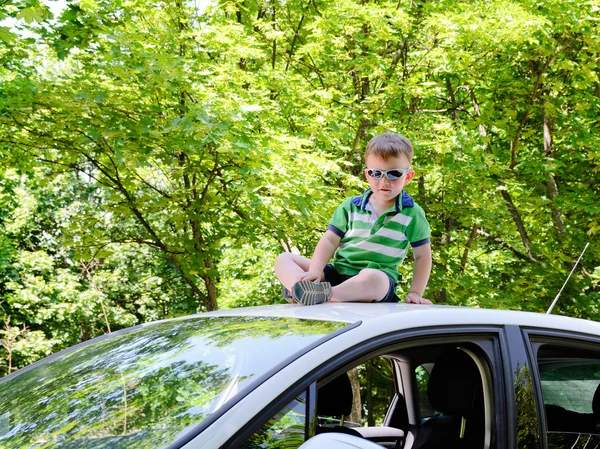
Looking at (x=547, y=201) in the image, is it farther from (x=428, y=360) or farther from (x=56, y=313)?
(x=56, y=313)

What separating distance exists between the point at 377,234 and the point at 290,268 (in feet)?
1.52

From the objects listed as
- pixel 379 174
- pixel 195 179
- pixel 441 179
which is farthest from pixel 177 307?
pixel 379 174

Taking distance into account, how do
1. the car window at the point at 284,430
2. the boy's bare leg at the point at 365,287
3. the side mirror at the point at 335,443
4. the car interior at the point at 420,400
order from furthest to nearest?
the boy's bare leg at the point at 365,287, the car interior at the point at 420,400, the car window at the point at 284,430, the side mirror at the point at 335,443

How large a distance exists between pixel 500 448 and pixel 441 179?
8.87 m

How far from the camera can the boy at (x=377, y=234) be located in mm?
3258

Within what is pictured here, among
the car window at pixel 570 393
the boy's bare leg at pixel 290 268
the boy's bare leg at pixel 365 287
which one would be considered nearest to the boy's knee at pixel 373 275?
the boy's bare leg at pixel 365 287

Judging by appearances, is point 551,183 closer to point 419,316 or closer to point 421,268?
point 421,268

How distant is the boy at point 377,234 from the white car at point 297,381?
52 cm

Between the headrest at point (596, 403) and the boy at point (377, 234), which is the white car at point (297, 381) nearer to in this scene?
the headrest at point (596, 403)

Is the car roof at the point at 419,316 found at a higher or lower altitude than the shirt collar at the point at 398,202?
lower

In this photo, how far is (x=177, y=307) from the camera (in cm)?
2058

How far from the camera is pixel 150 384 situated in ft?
6.31

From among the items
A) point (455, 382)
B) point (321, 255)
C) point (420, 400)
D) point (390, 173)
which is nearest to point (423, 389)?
point (420, 400)

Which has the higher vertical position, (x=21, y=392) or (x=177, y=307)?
(x=21, y=392)
